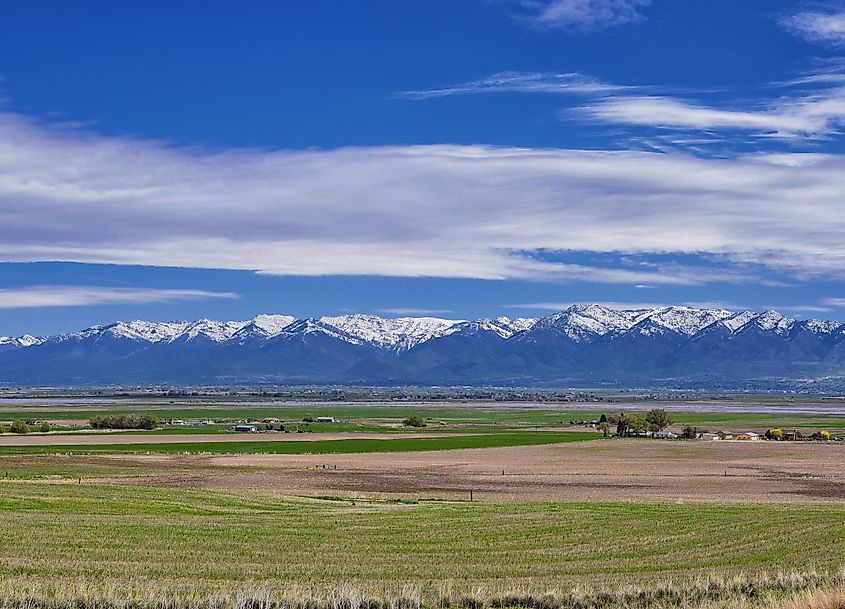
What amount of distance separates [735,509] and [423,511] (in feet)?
44.4

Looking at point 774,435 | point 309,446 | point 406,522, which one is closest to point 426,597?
point 406,522

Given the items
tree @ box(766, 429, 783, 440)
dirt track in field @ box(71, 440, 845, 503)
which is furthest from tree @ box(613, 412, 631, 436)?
dirt track in field @ box(71, 440, 845, 503)

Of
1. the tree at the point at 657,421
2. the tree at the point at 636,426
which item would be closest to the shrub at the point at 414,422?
the tree at the point at 636,426

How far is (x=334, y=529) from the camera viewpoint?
3856 cm

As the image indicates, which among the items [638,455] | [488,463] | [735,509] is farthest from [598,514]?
[638,455]

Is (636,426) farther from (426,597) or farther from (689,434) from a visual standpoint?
(426,597)

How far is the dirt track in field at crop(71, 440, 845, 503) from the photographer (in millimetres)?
59344

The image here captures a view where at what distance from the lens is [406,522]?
1602 inches

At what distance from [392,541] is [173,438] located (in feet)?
289

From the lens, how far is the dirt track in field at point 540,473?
59.3 meters

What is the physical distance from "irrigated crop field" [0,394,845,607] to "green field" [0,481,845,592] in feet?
0.35

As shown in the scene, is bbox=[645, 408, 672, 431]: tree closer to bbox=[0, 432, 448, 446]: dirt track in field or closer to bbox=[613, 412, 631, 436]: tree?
bbox=[613, 412, 631, 436]: tree

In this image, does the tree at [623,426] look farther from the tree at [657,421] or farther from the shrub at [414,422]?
the shrub at [414,422]

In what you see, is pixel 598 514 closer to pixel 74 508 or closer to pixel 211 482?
pixel 74 508
